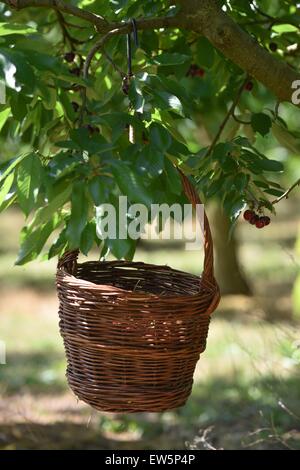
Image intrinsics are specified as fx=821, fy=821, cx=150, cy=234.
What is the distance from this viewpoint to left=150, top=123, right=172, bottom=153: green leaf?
2.04 meters

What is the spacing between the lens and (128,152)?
2004mm

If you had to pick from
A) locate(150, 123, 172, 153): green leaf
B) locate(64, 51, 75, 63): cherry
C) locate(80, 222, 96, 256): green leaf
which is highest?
locate(150, 123, 172, 153): green leaf

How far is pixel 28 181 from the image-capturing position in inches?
72.9

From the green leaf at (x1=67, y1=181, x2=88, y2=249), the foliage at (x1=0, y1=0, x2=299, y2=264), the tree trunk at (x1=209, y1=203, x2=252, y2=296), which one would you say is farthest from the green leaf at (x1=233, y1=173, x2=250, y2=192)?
the tree trunk at (x1=209, y1=203, x2=252, y2=296)

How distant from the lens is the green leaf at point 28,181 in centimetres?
184

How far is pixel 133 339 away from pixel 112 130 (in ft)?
1.80

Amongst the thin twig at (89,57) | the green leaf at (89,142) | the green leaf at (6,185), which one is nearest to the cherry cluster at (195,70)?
the thin twig at (89,57)

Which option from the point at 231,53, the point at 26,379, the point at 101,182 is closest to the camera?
the point at 101,182

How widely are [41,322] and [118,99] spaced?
204 inches

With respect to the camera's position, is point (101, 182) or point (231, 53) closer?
point (101, 182)

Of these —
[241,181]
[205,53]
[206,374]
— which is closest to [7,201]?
[241,181]

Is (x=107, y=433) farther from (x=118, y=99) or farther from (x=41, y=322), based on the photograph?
(x=41, y=322)

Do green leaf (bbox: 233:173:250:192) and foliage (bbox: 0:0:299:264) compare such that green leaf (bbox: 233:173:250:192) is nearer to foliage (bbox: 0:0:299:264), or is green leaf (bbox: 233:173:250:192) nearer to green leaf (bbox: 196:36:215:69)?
foliage (bbox: 0:0:299:264)
